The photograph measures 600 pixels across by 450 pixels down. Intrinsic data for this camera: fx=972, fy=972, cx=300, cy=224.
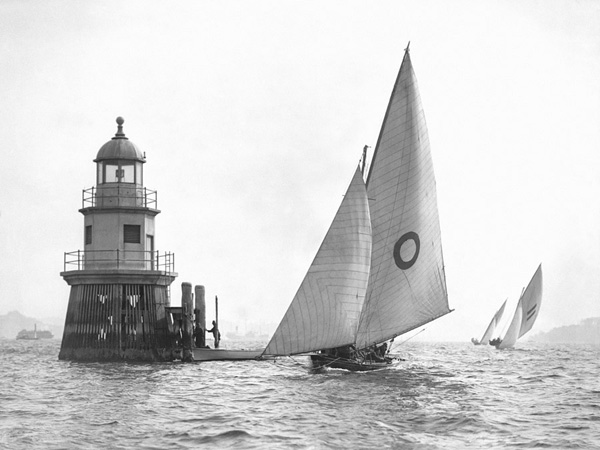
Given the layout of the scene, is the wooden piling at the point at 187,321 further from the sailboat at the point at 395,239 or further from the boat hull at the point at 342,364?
the sailboat at the point at 395,239

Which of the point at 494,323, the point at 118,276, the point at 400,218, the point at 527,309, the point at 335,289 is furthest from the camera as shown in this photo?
the point at 494,323

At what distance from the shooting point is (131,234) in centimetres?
5112

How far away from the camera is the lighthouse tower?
164 feet

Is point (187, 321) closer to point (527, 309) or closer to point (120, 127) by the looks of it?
point (120, 127)

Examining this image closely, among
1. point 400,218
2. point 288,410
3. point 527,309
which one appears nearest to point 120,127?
point 400,218

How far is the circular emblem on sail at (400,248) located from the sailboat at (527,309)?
5810 centimetres

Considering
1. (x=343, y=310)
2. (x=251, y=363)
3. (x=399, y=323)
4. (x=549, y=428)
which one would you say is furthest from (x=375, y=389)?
(x=251, y=363)

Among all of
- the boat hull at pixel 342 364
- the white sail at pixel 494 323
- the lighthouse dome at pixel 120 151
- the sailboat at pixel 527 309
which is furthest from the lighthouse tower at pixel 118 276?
the white sail at pixel 494 323

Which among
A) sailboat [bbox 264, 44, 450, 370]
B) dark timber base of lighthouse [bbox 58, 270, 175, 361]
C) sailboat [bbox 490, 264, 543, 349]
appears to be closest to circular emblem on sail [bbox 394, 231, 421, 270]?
sailboat [bbox 264, 44, 450, 370]

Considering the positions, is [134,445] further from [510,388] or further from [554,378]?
[554,378]

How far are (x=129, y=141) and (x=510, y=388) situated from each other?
79.6 ft

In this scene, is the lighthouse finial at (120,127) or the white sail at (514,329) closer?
the lighthouse finial at (120,127)

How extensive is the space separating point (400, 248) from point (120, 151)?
57.3 ft

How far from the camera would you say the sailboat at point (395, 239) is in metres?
39.1
